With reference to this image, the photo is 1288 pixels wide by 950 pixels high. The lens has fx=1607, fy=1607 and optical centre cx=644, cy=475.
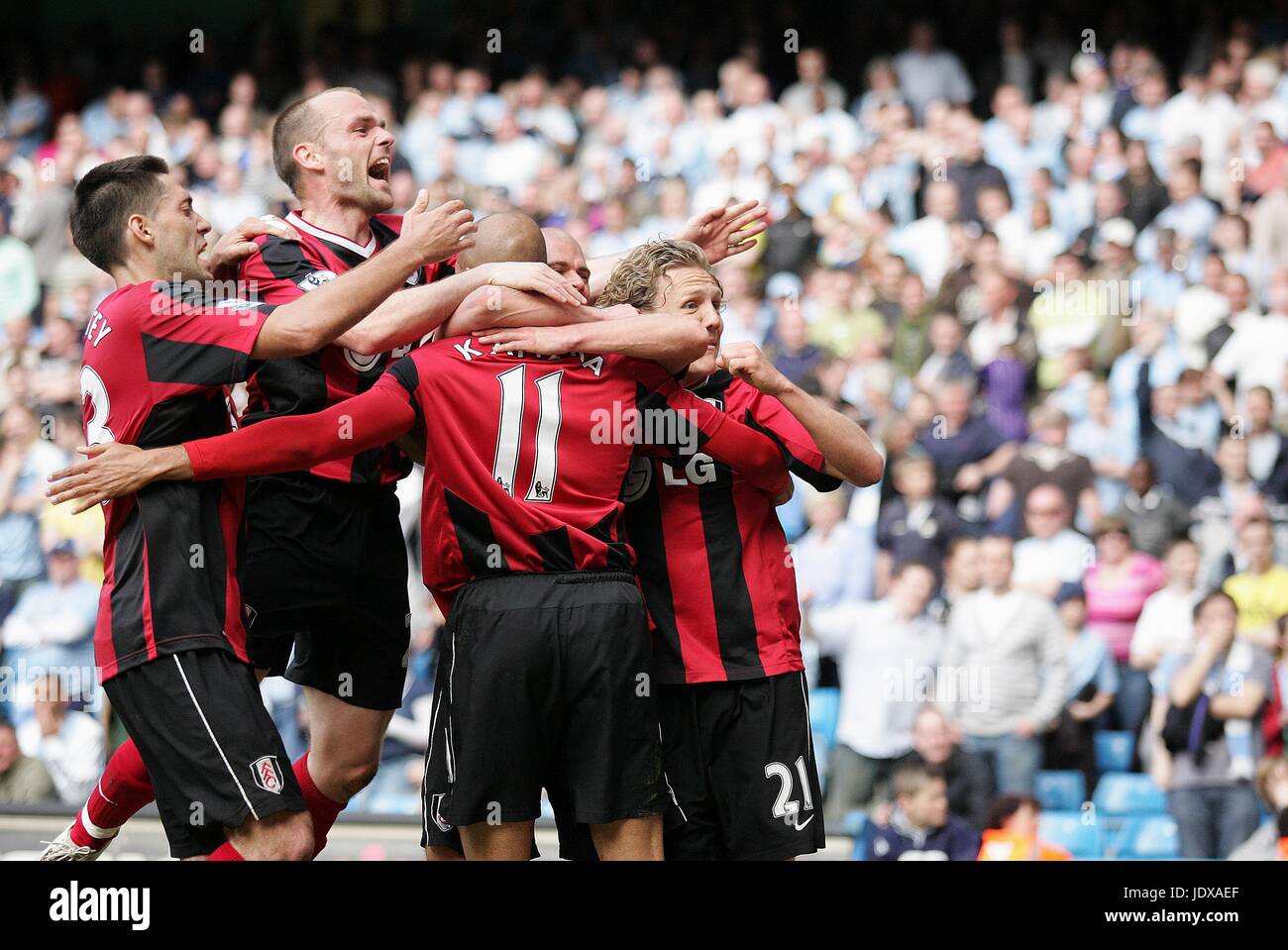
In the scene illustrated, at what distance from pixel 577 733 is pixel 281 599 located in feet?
3.79

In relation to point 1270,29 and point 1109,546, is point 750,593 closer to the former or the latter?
point 1109,546

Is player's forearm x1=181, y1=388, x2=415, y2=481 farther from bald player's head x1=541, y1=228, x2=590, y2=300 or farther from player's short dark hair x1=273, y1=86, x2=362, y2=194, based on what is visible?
player's short dark hair x1=273, y1=86, x2=362, y2=194

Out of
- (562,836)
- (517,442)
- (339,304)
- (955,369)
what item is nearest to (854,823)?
(955,369)

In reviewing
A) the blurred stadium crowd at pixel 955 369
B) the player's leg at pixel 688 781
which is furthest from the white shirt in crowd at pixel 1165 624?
the player's leg at pixel 688 781

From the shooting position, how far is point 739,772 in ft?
14.6

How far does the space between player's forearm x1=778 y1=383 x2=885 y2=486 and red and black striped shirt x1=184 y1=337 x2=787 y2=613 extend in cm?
48

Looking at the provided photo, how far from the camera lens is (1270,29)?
36.6ft

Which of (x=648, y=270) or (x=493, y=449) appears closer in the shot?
(x=493, y=449)

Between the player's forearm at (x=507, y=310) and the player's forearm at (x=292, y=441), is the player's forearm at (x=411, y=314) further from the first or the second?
the player's forearm at (x=292, y=441)

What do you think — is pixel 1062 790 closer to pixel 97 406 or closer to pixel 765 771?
pixel 765 771

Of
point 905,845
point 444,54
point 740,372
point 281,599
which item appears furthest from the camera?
point 444,54

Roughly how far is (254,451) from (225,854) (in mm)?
1011

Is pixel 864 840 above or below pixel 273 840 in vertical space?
below
